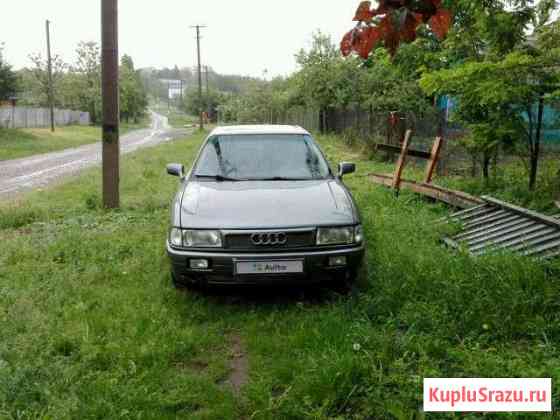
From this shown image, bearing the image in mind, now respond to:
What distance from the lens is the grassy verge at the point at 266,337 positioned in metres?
3.14

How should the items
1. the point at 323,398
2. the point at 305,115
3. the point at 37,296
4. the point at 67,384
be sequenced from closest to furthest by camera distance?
the point at 323,398 < the point at 67,384 < the point at 37,296 < the point at 305,115

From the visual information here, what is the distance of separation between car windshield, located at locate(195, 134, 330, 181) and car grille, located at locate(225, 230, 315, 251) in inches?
44.6

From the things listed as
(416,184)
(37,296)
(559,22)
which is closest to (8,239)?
(37,296)

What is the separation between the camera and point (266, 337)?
4.01 meters

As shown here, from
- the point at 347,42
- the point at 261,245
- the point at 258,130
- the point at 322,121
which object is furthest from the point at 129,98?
the point at 347,42

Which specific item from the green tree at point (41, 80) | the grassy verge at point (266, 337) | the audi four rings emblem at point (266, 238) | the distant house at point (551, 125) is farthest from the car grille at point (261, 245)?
the green tree at point (41, 80)

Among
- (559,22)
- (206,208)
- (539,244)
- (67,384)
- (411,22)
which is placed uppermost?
(559,22)

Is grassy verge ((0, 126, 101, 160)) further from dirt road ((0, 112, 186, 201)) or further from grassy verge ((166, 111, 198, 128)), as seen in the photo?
grassy verge ((166, 111, 198, 128))

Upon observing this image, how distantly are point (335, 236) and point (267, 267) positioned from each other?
0.62m

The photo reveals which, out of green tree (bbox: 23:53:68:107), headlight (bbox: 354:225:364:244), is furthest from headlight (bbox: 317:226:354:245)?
green tree (bbox: 23:53:68:107)

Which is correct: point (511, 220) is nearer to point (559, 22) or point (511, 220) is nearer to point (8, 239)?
point (559, 22)

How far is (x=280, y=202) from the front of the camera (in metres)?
4.67

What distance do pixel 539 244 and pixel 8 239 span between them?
6331mm

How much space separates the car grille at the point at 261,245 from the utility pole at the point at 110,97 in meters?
4.85
